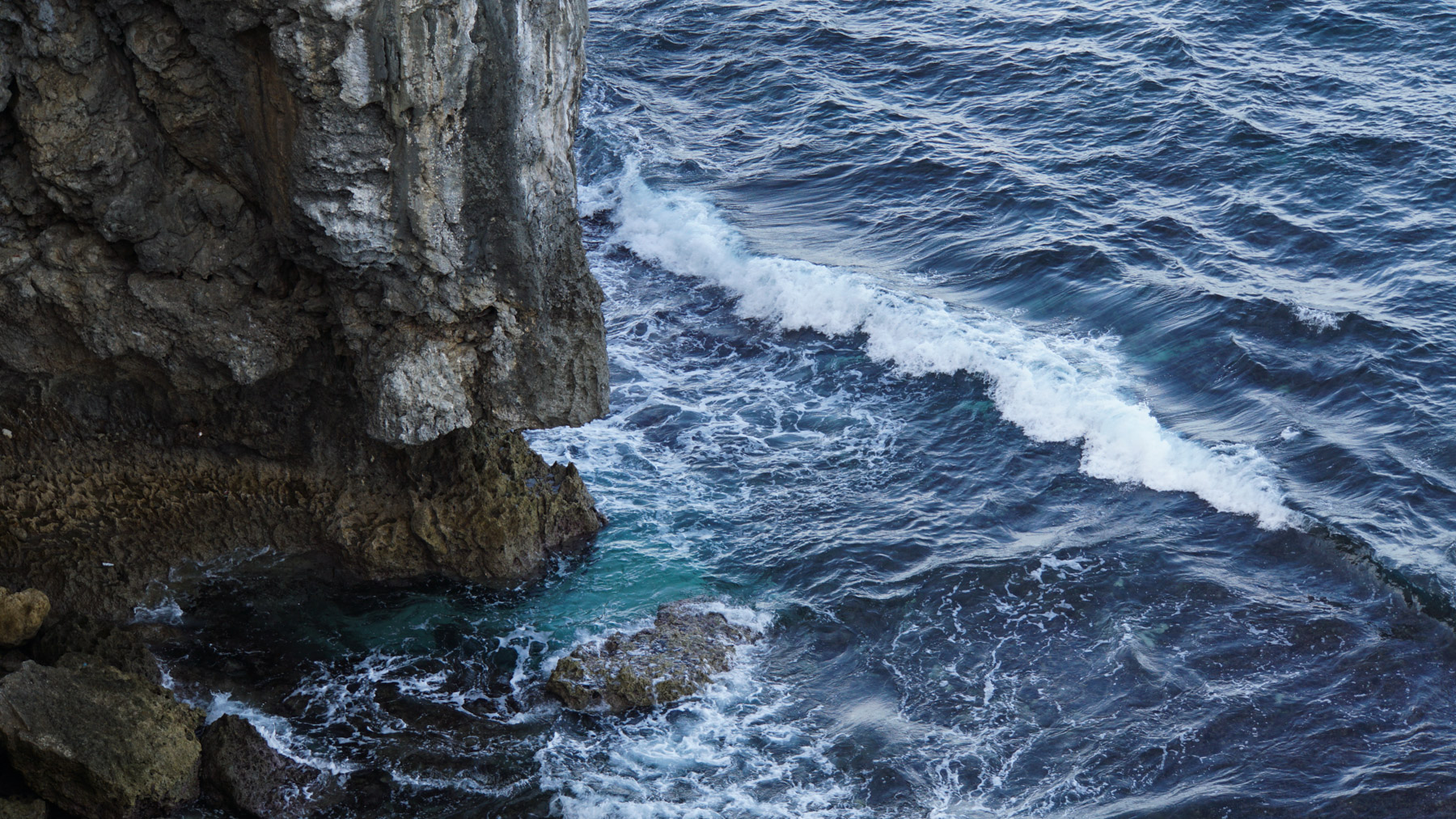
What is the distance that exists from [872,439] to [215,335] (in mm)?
9604

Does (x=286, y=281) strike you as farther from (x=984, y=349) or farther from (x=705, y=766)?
(x=984, y=349)

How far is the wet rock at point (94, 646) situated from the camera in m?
12.8

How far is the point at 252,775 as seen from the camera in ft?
39.9

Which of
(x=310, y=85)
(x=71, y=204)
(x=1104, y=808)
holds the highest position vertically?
(x=310, y=85)

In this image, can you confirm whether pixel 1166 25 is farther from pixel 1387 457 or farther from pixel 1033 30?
pixel 1387 457

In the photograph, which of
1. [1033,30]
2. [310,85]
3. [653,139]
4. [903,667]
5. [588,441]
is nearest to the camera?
[310,85]

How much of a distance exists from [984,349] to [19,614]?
1399 cm

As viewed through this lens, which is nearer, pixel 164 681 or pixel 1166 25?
pixel 164 681

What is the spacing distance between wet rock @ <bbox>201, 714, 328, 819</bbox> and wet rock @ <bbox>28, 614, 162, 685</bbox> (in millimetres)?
1147

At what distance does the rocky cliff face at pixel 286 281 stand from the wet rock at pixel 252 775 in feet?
9.28

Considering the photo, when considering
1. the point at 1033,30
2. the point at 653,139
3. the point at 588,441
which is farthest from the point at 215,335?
the point at 1033,30

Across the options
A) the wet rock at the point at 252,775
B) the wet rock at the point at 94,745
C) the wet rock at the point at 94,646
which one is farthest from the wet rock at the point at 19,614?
the wet rock at the point at 252,775

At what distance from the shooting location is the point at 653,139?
28.5 m

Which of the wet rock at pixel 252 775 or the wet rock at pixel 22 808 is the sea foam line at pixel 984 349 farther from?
the wet rock at pixel 22 808
